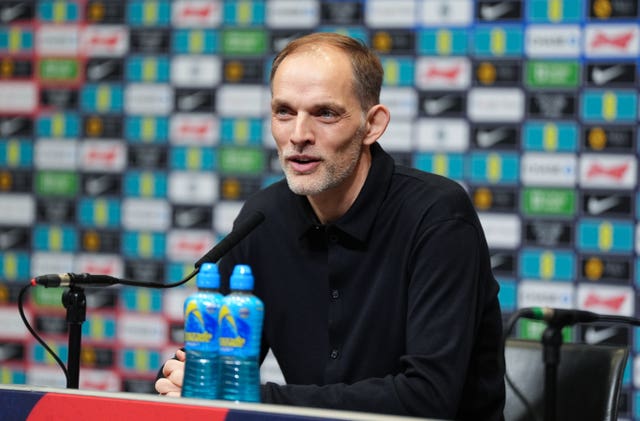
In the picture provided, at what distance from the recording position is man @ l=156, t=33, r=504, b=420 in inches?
70.5

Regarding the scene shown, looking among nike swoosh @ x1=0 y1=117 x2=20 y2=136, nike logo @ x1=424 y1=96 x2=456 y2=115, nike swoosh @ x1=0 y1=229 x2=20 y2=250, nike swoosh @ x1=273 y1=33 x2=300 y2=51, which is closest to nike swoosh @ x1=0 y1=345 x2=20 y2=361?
nike swoosh @ x1=0 y1=229 x2=20 y2=250

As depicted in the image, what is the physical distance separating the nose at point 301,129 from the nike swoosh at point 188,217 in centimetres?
208

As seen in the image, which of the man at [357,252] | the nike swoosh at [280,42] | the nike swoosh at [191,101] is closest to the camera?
the man at [357,252]

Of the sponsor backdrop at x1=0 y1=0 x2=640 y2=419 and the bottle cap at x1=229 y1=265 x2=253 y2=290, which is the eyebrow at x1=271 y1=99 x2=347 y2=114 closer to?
the bottle cap at x1=229 y1=265 x2=253 y2=290

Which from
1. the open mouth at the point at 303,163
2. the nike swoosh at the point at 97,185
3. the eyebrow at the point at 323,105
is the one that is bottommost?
the nike swoosh at the point at 97,185

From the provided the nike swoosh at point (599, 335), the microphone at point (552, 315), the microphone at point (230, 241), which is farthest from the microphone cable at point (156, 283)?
the nike swoosh at point (599, 335)

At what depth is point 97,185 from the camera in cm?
404

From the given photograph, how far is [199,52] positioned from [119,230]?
2.78ft

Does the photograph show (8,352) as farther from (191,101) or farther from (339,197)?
(339,197)

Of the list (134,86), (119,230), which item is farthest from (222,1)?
(119,230)

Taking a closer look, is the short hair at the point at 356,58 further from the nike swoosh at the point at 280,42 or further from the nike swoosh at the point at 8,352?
the nike swoosh at the point at 8,352

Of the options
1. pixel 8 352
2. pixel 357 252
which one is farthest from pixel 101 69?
pixel 357 252

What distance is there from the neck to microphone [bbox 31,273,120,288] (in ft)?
1.64

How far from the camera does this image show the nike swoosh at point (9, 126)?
13.6 feet
